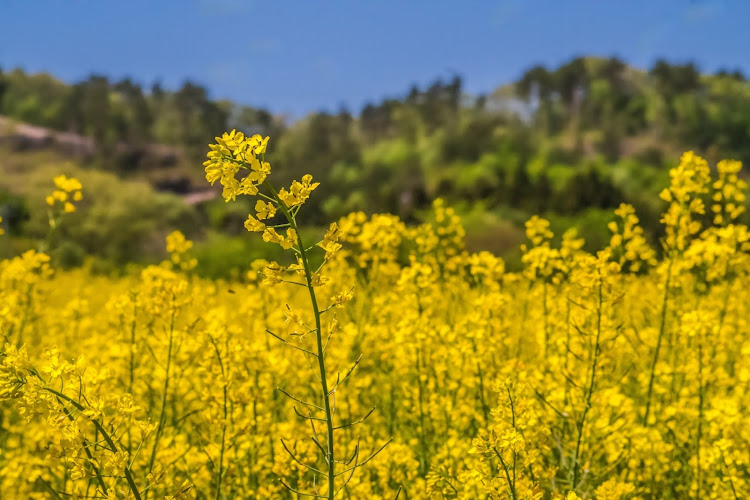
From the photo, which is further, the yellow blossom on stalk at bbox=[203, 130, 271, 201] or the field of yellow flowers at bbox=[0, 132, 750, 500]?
the field of yellow flowers at bbox=[0, 132, 750, 500]

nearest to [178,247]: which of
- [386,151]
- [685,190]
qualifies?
[685,190]

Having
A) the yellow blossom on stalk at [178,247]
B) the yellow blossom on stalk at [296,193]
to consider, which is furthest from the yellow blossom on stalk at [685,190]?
the yellow blossom on stalk at [178,247]

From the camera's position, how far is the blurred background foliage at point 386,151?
2256 cm

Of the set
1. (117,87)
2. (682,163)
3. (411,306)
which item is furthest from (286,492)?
(117,87)

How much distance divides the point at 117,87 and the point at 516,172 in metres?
40.4

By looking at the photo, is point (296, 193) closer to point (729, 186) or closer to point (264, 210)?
point (264, 210)

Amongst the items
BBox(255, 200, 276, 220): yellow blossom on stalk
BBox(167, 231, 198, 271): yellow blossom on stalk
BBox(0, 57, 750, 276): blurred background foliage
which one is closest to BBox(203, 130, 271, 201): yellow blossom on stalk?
BBox(255, 200, 276, 220): yellow blossom on stalk

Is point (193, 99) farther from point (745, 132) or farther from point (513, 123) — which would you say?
point (745, 132)

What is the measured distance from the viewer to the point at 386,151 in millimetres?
48438

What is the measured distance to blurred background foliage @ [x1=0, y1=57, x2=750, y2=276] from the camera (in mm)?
22562

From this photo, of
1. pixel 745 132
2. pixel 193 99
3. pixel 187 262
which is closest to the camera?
pixel 187 262

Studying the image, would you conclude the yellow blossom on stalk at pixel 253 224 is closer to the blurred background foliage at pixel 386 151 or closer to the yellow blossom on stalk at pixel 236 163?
the yellow blossom on stalk at pixel 236 163

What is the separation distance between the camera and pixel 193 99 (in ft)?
180

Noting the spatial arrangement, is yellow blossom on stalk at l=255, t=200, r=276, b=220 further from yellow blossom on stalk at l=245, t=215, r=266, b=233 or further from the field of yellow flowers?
the field of yellow flowers
